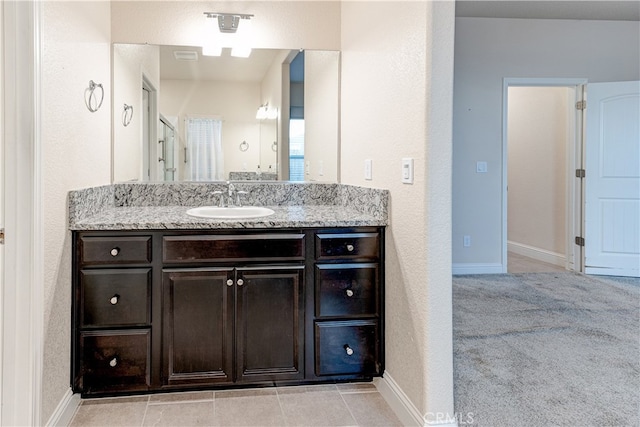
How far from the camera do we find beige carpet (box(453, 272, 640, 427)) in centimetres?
204

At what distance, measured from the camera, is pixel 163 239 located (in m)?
2.11

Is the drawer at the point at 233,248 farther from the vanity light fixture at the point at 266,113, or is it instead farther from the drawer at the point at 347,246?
the vanity light fixture at the point at 266,113

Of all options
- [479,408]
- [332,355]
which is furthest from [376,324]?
[479,408]

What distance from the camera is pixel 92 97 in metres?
2.34

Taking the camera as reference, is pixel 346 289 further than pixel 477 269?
No

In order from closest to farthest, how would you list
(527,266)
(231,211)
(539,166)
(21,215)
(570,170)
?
(21,215)
(231,211)
(570,170)
(527,266)
(539,166)

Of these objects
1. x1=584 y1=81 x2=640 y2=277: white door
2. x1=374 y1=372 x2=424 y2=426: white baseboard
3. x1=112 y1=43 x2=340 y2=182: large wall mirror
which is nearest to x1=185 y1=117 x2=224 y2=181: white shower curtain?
x1=112 y1=43 x2=340 y2=182: large wall mirror

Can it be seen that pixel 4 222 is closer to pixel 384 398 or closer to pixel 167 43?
pixel 167 43

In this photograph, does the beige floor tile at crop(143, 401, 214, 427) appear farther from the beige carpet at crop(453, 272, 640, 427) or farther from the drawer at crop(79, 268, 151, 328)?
the beige carpet at crop(453, 272, 640, 427)

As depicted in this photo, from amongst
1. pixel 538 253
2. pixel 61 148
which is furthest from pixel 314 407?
pixel 538 253

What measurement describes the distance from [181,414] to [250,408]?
30cm

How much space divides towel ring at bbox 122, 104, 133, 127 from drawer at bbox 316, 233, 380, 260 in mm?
1385

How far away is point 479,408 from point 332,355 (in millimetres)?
690

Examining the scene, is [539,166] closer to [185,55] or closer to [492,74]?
[492,74]
